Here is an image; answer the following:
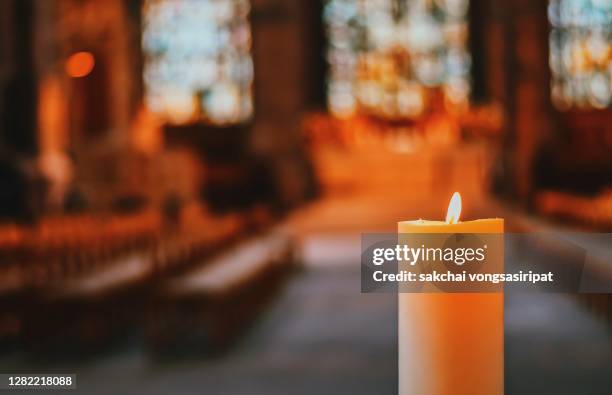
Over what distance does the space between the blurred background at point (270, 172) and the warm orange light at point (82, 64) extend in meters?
0.03

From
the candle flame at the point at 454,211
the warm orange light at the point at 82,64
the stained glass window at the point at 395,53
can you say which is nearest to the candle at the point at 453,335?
the candle flame at the point at 454,211

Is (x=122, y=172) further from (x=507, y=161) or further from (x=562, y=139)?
(x=562, y=139)

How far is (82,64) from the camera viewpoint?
1438 centimetres

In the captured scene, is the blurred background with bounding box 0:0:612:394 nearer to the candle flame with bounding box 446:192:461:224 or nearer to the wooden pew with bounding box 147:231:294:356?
the wooden pew with bounding box 147:231:294:356

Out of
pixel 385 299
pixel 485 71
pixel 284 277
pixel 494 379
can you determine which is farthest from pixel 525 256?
pixel 485 71

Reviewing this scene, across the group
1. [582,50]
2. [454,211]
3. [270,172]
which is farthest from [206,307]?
[582,50]

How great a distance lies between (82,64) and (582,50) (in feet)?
32.3

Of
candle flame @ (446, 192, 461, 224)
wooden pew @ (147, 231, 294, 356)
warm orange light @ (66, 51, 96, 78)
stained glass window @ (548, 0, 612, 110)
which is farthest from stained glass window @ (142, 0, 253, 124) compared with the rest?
candle flame @ (446, 192, 461, 224)

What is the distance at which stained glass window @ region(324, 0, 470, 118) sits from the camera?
19.5m

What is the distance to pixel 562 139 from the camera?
48.0 ft

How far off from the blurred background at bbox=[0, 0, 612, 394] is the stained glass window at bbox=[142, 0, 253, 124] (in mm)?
49

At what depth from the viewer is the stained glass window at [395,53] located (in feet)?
64.1

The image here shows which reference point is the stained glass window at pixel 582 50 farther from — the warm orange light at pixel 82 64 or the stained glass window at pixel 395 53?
the warm orange light at pixel 82 64

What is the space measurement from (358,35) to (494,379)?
1943 cm
